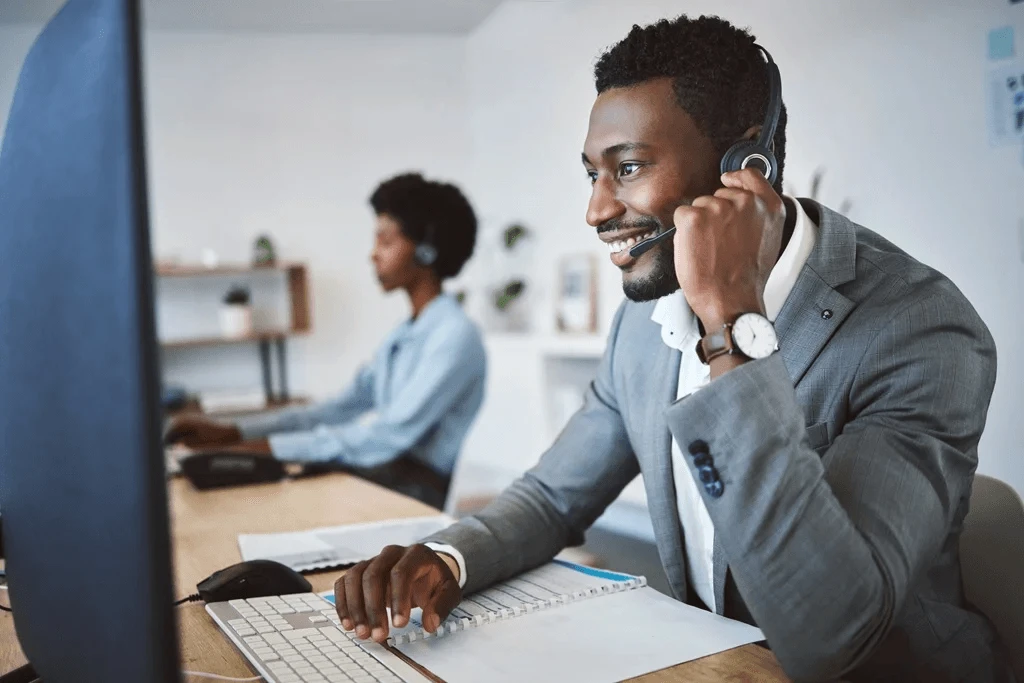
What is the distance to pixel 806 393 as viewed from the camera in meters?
0.86

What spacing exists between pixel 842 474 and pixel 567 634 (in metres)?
0.30

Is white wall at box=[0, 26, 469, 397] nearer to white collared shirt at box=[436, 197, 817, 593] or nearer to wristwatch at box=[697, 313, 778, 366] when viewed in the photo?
white collared shirt at box=[436, 197, 817, 593]

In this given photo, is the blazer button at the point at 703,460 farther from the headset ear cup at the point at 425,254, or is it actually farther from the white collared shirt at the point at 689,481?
the headset ear cup at the point at 425,254

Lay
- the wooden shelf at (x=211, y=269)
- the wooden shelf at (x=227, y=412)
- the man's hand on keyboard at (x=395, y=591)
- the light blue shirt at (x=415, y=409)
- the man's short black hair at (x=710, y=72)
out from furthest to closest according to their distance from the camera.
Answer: the wooden shelf at (x=211, y=269), the wooden shelf at (x=227, y=412), the light blue shirt at (x=415, y=409), the man's short black hair at (x=710, y=72), the man's hand on keyboard at (x=395, y=591)

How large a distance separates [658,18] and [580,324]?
2.75 ft

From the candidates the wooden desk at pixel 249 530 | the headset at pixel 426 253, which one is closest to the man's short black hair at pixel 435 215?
the headset at pixel 426 253

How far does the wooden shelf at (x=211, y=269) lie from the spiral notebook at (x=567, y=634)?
3663 mm

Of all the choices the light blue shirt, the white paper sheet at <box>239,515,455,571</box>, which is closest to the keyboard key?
the white paper sheet at <box>239,515,455,571</box>

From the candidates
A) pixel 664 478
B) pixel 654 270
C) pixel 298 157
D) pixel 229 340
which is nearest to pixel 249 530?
pixel 664 478

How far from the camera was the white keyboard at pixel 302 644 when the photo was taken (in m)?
0.72

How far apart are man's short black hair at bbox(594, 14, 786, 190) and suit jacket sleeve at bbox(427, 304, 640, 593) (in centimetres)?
34

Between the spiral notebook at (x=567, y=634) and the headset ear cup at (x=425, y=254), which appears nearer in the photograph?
the spiral notebook at (x=567, y=634)

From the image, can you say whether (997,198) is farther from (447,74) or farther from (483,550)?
(447,74)

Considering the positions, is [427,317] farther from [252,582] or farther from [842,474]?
[842,474]
